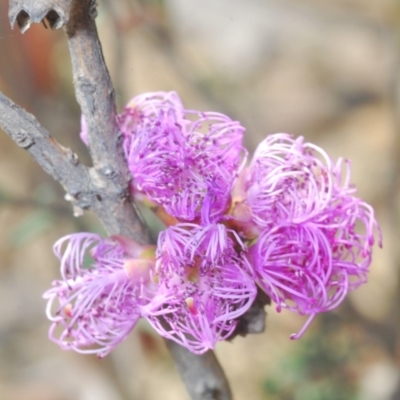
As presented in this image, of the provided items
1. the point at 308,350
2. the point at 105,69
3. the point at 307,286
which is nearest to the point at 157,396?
the point at 308,350

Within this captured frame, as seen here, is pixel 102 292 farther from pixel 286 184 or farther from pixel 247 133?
pixel 247 133

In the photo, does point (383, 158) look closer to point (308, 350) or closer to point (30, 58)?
point (308, 350)

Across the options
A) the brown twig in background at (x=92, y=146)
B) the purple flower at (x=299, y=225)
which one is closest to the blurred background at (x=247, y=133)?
the brown twig in background at (x=92, y=146)

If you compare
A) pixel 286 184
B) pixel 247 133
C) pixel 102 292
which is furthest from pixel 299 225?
pixel 247 133

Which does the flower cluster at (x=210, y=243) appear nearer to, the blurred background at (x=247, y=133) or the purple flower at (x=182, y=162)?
the purple flower at (x=182, y=162)

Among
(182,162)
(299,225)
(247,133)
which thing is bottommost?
(247,133)

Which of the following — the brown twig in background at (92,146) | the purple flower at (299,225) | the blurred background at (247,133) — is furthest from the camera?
the blurred background at (247,133)

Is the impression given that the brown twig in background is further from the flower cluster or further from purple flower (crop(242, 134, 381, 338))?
purple flower (crop(242, 134, 381, 338))
